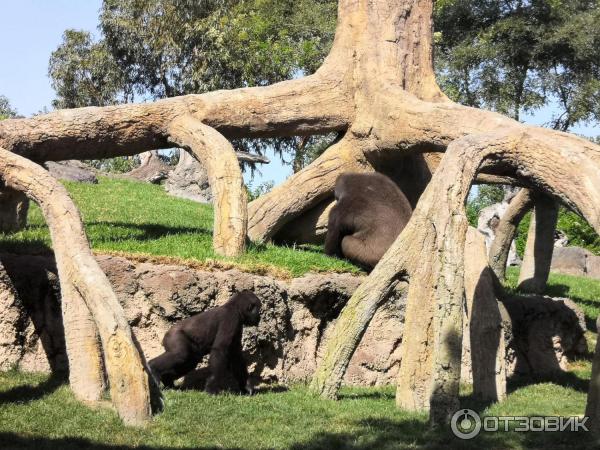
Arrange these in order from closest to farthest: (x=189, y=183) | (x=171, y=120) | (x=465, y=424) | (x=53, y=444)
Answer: (x=53, y=444)
(x=465, y=424)
(x=171, y=120)
(x=189, y=183)

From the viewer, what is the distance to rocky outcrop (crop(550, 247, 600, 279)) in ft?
74.5

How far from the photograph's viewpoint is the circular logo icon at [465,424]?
7.92 metres

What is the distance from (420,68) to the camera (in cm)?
1441

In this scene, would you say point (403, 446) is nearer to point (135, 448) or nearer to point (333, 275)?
point (135, 448)

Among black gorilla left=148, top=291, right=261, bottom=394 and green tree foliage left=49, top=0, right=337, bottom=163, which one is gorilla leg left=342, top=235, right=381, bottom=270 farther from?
green tree foliage left=49, top=0, right=337, bottom=163

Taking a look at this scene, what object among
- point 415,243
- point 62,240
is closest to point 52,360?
point 62,240

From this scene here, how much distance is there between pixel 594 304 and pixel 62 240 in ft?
35.6

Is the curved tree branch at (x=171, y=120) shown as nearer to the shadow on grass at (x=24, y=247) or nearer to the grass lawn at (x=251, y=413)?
the grass lawn at (x=251, y=413)

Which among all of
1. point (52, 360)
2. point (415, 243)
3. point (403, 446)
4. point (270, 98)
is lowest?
point (403, 446)

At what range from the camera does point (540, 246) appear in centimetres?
1542

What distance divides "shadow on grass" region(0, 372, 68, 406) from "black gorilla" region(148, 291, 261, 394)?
38.4 inches

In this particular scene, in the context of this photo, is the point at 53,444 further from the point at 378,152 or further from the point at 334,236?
the point at 378,152

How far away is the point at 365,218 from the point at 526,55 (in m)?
20.6

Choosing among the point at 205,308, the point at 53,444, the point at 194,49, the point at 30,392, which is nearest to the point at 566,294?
the point at 205,308
